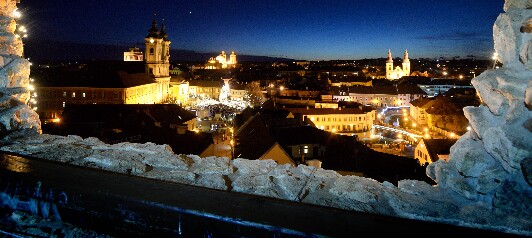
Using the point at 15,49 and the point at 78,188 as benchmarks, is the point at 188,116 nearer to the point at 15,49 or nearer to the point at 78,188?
the point at 15,49

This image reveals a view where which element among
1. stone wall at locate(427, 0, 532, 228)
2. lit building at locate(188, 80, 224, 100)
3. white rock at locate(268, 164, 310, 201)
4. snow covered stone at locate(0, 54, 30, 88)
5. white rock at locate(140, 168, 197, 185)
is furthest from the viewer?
lit building at locate(188, 80, 224, 100)

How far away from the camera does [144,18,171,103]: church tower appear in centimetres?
7569

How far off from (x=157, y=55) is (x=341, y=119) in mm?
41804

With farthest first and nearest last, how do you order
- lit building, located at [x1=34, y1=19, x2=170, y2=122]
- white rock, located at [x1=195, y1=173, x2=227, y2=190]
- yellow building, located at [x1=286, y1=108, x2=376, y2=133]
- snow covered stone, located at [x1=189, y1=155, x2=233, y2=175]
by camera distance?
yellow building, located at [x1=286, y1=108, x2=376, y2=133] < lit building, located at [x1=34, y1=19, x2=170, y2=122] < snow covered stone, located at [x1=189, y1=155, x2=233, y2=175] < white rock, located at [x1=195, y1=173, x2=227, y2=190]

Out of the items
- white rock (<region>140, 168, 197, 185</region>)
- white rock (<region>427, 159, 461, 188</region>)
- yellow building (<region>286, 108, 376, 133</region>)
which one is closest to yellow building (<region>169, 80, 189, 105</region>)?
yellow building (<region>286, 108, 376, 133</region>)

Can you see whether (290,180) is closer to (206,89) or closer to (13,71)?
(13,71)

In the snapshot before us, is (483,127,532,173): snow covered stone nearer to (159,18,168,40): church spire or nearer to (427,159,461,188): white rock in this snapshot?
(427,159,461,188): white rock

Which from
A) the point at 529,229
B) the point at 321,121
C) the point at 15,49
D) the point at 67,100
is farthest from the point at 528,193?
the point at 67,100

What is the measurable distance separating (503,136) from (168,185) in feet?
8.01

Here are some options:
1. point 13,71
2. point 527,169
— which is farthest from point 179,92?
point 527,169

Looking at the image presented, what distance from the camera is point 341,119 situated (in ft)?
188

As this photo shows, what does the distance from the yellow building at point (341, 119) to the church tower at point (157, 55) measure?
3474 centimetres

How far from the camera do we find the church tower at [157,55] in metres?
75.7

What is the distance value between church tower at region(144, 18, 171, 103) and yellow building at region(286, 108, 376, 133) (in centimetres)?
3474
